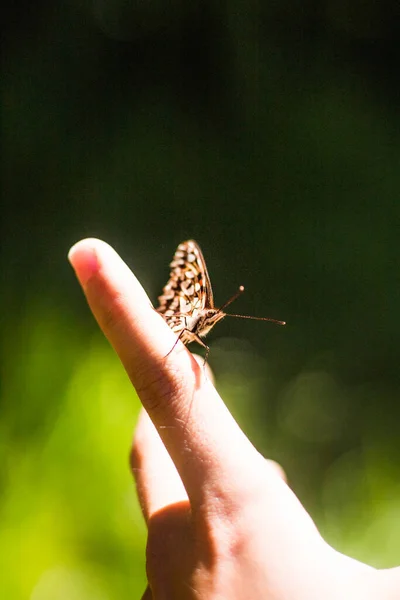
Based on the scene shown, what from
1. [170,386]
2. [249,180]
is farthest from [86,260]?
[249,180]

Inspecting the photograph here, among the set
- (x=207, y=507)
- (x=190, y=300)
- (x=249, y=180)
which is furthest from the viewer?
(x=249, y=180)

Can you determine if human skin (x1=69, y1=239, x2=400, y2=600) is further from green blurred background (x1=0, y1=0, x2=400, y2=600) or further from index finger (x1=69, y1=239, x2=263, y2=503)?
green blurred background (x1=0, y1=0, x2=400, y2=600)

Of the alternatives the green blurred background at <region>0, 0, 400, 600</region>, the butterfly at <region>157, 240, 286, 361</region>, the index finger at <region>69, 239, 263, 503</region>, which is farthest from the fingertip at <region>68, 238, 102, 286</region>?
the green blurred background at <region>0, 0, 400, 600</region>

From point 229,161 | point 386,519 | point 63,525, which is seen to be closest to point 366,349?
point 386,519

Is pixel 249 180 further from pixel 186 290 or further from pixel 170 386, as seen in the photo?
pixel 170 386

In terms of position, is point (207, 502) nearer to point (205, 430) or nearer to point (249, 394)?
point (205, 430)

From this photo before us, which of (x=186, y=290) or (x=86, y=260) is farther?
(x=186, y=290)

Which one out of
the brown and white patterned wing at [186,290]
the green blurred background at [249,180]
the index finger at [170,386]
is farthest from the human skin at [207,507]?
the green blurred background at [249,180]

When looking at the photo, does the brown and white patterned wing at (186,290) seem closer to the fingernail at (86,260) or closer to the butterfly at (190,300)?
the butterfly at (190,300)
